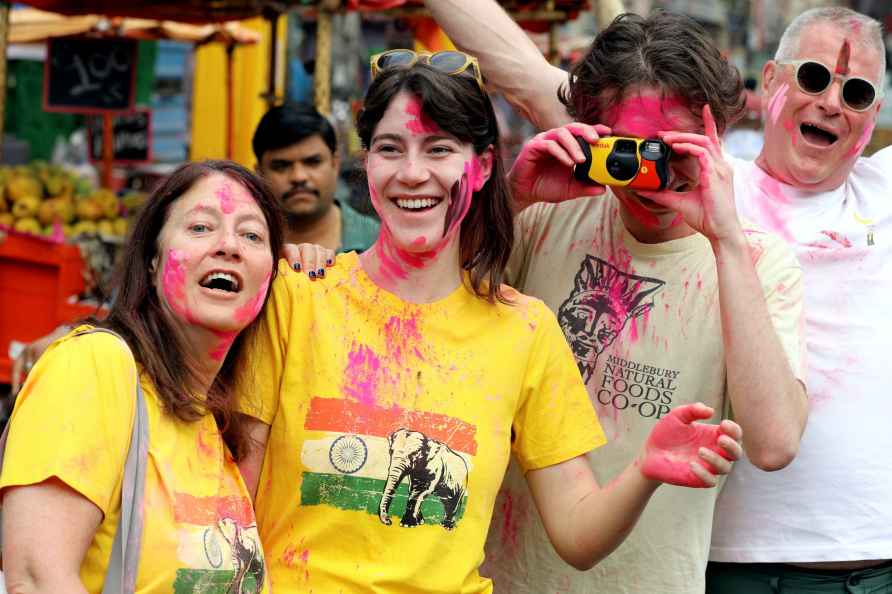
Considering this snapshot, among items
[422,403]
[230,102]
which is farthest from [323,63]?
[422,403]

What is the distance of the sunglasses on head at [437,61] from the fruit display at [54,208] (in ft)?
14.4

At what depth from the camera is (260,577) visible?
220 centimetres

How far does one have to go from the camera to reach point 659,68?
8.47ft

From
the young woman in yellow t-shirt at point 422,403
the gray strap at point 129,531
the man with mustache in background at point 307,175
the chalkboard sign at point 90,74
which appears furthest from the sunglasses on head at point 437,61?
the chalkboard sign at point 90,74

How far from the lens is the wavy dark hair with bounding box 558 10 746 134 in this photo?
2.58m

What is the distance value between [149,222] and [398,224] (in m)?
0.53

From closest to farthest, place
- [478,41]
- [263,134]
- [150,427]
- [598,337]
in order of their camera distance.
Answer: [150,427] < [598,337] < [478,41] < [263,134]

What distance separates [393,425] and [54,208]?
193 inches

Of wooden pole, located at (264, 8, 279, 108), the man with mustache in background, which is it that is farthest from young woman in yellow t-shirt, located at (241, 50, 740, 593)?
wooden pole, located at (264, 8, 279, 108)

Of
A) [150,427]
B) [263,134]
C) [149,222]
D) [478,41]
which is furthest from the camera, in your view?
[263,134]

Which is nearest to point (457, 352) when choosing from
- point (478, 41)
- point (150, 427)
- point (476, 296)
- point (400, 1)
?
point (476, 296)

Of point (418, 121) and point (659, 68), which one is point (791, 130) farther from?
point (418, 121)

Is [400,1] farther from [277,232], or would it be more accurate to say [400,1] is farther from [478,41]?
[277,232]

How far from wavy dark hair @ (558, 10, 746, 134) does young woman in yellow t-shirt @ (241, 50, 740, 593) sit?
0.53ft
